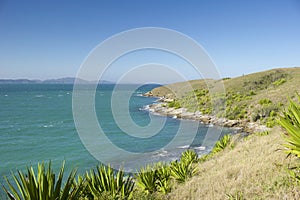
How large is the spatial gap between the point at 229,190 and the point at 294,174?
1.36 m

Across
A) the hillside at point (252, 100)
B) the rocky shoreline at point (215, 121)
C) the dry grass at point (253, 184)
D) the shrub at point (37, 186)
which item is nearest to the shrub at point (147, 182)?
the dry grass at point (253, 184)

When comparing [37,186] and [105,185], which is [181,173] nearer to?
[105,185]

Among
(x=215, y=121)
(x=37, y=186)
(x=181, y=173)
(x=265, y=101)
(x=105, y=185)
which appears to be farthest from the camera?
(x=265, y=101)

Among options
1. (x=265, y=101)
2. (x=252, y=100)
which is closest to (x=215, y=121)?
(x=265, y=101)

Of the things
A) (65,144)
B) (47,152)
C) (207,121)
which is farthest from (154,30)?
(207,121)

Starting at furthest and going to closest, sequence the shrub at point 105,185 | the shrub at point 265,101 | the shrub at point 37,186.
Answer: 1. the shrub at point 265,101
2. the shrub at point 105,185
3. the shrub at point 37,186

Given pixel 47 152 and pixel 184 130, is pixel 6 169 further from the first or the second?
pixel 184 130

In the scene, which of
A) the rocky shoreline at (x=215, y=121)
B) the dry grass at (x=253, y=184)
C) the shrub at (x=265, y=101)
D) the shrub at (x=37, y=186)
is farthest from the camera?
the shrub at (x=265, y=101)

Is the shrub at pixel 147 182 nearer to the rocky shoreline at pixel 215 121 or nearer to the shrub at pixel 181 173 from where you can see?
the shrub at pixel 181 173

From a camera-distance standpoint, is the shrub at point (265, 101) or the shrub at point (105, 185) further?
the shrub at point (265, 101)

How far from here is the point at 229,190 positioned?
509 centimetres

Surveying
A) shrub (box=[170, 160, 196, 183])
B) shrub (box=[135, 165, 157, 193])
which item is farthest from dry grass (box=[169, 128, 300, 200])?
shrub (box=[170, 160, 196, 183])

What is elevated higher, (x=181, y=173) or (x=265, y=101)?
(x=265, y=101)

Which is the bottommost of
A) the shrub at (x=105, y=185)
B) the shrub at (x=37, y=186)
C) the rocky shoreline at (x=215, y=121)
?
the rocky shoreline at (x=215, y=121)
